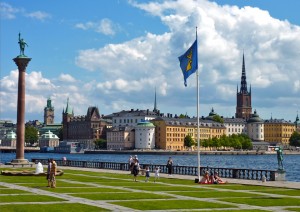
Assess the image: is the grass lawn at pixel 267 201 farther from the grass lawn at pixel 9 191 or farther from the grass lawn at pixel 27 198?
the grass lawn at pixel 9 191

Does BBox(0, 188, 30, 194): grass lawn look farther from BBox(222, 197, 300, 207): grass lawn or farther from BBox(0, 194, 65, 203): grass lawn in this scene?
BBox(222, 197, 300, 207): grass lawn

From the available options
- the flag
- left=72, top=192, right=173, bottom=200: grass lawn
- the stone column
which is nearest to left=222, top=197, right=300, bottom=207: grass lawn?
left=72, top=192, right=173, bottom=200: grass lawn

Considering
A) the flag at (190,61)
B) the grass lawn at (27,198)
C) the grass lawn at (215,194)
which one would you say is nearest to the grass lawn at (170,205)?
the grass lawn at (215,194)

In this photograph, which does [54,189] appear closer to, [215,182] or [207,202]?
[207,202]

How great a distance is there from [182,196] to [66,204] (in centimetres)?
621

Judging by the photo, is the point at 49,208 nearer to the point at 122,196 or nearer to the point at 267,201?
the point at 122,196

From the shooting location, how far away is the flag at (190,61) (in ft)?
125

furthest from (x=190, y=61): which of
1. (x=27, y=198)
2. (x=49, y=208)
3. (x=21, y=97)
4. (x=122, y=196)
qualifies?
(x=21, y=97)

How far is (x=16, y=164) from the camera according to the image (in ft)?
195

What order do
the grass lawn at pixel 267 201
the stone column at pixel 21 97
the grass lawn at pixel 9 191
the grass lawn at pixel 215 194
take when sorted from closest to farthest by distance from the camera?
→ the grass lawn at pixel 267 201 → the grass lawn at pixel 9 191 → the grass lawn at pixel 215 194 → the stone column at pixel 21 97

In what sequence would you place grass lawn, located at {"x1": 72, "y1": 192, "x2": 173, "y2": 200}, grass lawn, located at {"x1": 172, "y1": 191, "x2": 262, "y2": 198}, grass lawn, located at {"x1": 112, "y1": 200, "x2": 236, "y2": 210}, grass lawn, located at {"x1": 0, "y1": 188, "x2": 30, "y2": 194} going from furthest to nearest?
1. grass lawn, located at {"x1": 172, "y1": 191, "x2": 262, "y2": 198}
2. grass lawn, located at {"x1": 0, "y1": 188, "x2": 30, "y2": 194}
3. grass lawn, located at {"x1": 72, "y1": 192, "x2": 173, "y2": 200}
4. grass lawn, located at {"x1": 112, "y1": 200, "x2": 236, "y2": 210}

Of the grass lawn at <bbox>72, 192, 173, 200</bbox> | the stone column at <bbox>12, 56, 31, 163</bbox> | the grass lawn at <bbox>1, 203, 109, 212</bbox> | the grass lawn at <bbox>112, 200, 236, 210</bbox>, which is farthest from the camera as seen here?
the stone column at <bbox>12, 56, 31, 163</bbox>

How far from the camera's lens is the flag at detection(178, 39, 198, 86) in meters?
38.0

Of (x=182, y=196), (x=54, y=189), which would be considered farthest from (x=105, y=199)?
(x=54, y=189)
